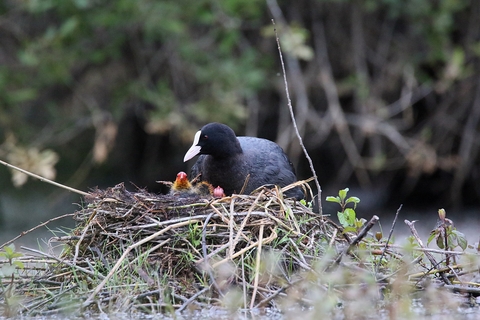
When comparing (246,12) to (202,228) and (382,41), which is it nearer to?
(382,41)

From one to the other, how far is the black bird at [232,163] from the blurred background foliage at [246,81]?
6.16 ft

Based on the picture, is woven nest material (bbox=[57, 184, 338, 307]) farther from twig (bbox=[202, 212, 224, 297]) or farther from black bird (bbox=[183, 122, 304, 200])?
black bird (bbox=[183, 122, 304, 200])

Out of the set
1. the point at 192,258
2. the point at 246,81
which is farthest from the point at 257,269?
the point at 246,81

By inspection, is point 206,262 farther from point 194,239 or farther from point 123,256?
point 123,256

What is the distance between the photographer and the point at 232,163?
5191 millimetres

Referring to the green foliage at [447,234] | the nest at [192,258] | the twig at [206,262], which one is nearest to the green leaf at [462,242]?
the green foliage at [447,234]

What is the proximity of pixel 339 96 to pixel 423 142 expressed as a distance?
1149 millimetres

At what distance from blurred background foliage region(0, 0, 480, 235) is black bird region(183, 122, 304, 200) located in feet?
6.16

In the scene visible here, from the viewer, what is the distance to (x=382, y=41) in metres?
8.35

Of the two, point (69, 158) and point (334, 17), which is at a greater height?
point (334, 17)

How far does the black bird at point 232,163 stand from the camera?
201 inches

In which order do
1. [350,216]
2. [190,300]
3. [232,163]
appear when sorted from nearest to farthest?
[190,300] → [350,216] → [232,163]

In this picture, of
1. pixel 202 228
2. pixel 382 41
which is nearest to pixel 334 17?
pixel 382 41

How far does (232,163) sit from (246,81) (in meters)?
2.43
